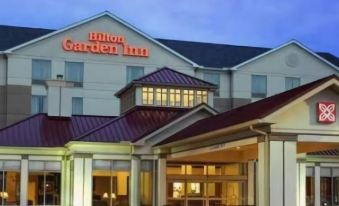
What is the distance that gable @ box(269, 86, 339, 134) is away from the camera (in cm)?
2127

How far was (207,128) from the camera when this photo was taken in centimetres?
2603

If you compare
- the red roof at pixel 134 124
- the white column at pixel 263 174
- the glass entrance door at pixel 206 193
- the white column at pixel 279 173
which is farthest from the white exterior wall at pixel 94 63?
the white column at pixel 279 173

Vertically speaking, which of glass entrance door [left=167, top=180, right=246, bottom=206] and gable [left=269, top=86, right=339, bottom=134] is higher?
gable [left=269, top=86, right=339, bottom=134]

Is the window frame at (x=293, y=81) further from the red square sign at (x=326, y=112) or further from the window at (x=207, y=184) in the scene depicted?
the red square sign at (x=326, y=112)

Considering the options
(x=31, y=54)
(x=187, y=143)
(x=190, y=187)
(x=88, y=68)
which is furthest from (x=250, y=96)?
(x=187, y=143)

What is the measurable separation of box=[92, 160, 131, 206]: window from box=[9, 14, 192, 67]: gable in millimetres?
27466

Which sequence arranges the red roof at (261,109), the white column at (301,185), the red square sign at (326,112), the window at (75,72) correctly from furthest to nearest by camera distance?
1. the window at (75,72)
2. the white column at (301,185)
3. the red square sign at (326,112)
4. the red roof at (261,109)

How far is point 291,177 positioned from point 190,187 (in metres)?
14.1

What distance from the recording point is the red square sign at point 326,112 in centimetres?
2161

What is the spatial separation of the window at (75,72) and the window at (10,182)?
86.8 ft

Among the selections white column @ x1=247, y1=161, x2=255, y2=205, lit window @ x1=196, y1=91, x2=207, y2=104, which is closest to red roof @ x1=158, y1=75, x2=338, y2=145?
white column @ x1=247, y1=161, x2=255, y2=205

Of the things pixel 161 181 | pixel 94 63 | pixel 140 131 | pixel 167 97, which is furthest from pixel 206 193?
pixel 94 63

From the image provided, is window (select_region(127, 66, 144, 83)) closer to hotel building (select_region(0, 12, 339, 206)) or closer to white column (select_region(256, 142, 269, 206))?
hotel building (select_region(0, 12, 339, 206))

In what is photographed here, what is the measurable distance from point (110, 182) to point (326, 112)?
14.1 m
